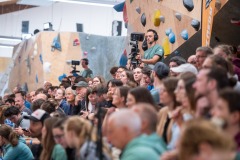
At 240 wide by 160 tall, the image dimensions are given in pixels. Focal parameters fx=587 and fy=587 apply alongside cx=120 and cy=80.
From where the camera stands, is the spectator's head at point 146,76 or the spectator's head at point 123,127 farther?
the spectator's head at point 146,76

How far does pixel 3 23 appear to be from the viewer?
69.2 feet

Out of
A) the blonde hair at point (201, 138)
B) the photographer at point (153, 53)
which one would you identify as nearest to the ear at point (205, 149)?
the blonde hair at point (201, 138)

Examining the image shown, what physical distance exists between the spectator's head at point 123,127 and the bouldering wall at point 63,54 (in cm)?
1177

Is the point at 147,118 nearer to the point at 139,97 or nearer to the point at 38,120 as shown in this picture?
the point at 139,97

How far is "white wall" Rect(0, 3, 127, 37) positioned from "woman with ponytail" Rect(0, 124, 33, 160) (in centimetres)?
1278

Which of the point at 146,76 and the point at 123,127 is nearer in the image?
the point at 123,127

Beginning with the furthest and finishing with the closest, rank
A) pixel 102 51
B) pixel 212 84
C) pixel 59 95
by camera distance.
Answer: pixel 102 51 < pixel 59 95 < pixel 212 84

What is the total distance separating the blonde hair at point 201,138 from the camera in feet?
9.30

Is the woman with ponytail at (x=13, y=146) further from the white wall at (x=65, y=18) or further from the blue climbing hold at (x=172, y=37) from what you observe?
the white wall at (x=65, y=18)

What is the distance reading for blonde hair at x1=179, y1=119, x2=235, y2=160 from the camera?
9.30 feet

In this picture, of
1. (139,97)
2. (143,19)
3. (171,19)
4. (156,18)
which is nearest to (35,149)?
(139,97)

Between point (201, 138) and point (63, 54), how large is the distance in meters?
13.0

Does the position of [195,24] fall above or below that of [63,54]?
above

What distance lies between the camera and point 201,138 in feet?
9.34
